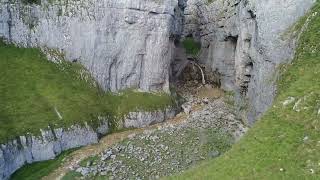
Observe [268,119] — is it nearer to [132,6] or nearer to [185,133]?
[185,133]

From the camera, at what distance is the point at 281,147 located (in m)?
29.9

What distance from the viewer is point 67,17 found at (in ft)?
179

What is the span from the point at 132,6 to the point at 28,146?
2178cm

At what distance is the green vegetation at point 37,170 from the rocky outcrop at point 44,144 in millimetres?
506

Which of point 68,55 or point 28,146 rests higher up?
point 68,55

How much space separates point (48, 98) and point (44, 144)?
5.97 m

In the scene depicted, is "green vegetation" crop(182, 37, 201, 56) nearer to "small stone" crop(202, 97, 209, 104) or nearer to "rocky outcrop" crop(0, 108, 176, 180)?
"small stone" crop(202, 97, 209, 104)

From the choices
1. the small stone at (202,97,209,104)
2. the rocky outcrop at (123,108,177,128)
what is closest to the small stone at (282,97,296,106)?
the rocky outcrop at (123,108,177,128)

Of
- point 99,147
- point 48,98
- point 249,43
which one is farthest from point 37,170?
point 249,43

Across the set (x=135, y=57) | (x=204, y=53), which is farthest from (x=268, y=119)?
(x=204, y=53)

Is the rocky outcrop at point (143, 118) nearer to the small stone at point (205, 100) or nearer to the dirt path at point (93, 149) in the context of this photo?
the dirt path at point (93, 149)

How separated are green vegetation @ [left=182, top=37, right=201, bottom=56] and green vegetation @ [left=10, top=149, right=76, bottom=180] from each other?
43.1 meters

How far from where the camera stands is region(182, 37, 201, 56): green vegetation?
83.1 m

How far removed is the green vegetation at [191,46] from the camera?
83062mm
